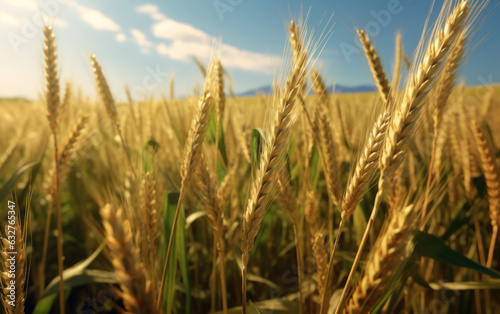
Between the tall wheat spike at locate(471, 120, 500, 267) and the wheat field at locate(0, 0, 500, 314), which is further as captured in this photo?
the tall wheat spike at locate(471, 120, 500, 267)

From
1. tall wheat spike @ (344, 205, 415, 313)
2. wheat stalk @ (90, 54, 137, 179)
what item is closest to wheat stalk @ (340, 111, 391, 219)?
tall wheat spike @ (344, 205, 415, 313)

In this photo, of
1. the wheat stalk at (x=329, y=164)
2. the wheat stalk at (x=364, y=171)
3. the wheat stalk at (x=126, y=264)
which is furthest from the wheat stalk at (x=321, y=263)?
the wheat stalk at (x=126, y=264)

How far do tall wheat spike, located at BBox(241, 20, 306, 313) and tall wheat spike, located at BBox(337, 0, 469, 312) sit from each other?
24 centimetres

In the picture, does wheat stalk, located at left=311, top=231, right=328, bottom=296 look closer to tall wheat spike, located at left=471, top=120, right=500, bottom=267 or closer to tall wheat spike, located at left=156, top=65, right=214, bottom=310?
tall wheat spike, located at left=156, top=65, right=214, bottom=310

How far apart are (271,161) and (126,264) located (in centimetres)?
42

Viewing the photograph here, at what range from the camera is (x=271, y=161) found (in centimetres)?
78

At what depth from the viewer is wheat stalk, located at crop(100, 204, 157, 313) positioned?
0.45 meters

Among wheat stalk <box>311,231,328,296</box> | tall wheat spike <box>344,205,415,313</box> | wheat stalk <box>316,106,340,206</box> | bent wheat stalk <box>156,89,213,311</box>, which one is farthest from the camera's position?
wheat stalk <box>316,106,340,206</box>

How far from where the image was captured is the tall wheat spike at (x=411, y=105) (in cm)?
71

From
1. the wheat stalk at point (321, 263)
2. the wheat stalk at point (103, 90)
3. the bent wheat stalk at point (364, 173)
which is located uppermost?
the wheat stalk at point (103, 90)

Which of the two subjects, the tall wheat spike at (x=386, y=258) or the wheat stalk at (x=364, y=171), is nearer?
the tall wheat spike at (x=386, y=258)

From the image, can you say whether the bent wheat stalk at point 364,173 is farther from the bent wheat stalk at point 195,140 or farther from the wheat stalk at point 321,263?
the bent wheat stalk at point 195,140

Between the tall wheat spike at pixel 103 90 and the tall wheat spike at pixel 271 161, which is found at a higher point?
the tall wheat spike at pixel 103 90

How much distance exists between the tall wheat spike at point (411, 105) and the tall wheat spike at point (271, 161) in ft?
0.80
